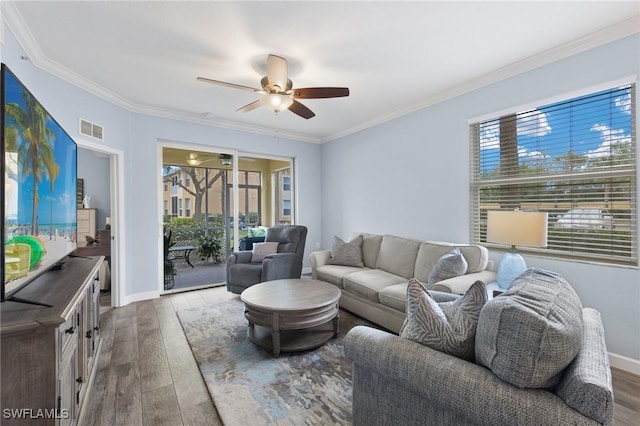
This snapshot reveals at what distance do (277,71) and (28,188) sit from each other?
6.45 ft

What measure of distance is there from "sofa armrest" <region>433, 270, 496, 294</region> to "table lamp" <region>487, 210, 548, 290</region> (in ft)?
0.64

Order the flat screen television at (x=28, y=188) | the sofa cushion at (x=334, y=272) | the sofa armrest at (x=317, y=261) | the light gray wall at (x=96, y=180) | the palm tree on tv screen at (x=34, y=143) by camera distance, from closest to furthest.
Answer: the flat screen television at (x=28, y=188) → the palm tree on tv screen at (x=34, y=143) → the sofa cushion at (x=334, y=272) → the sofa armrest at (x=317, y=261) → the light gray wall at (x=96, y=180)

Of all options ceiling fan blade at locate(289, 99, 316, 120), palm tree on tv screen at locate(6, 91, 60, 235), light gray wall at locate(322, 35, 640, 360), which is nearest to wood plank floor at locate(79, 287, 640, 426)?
light gray wall at locate(322, 35, 640, 360)

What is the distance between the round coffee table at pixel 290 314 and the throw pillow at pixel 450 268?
955 millimetres

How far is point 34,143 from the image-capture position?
4.97 ft

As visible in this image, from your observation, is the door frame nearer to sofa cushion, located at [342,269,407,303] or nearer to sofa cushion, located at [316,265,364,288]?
sofa cushion, located at [316,265,364,288]

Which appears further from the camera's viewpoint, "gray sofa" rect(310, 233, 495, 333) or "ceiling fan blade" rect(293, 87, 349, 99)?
"gray sofa" rect(310, 233, 495, 333)

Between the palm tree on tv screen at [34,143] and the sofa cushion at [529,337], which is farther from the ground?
the palm tree on tv screen at [34,143]

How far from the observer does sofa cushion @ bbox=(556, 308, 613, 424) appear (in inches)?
32.7

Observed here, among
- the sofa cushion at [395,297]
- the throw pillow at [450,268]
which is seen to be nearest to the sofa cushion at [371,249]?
the sofa cushion at [395,297]

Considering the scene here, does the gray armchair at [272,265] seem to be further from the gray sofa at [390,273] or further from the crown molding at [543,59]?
the crown molding at [543,59]

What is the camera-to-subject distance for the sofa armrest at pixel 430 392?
3.03ft

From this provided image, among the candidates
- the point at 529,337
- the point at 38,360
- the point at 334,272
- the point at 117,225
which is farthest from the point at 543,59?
the point at 117,225

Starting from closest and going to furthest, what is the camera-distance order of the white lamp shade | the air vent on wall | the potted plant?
the white lamp shade, the air vent on wall, the potted plant
